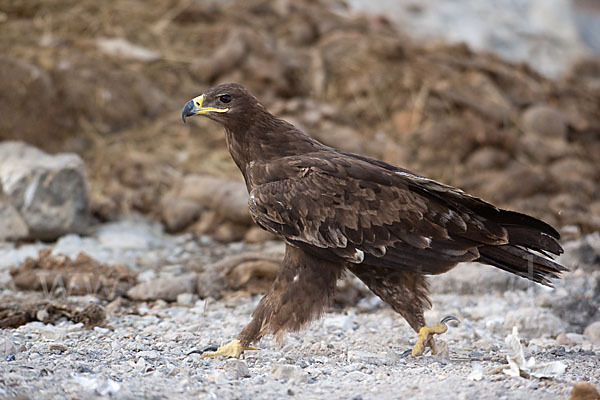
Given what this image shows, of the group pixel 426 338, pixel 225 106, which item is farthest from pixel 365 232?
pixel 225 106

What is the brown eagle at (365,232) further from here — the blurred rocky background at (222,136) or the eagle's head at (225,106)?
the blurred rocky background at (222,136)

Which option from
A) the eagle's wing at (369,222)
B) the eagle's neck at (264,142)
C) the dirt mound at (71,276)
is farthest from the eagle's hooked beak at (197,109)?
the dirt mound at (71,276)

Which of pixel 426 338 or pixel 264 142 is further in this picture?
pixel 264 142

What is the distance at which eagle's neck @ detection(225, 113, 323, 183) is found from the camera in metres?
4.88

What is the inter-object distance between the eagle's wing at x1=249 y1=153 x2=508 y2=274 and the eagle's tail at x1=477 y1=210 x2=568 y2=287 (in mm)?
78

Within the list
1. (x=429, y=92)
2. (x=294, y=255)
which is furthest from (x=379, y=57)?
(x=294, y=255)

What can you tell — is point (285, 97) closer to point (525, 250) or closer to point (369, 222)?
point (369, 222)

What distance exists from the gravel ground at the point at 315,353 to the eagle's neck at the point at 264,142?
121 centimetres

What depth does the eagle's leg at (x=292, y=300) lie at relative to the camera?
178 inches

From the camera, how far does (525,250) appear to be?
4.58 metres

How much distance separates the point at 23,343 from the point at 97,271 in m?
2.25

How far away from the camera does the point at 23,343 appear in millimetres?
4277

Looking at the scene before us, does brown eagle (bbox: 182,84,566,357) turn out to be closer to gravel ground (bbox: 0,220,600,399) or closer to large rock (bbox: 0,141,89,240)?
gravel ground (bbox: 0,220,600,399)

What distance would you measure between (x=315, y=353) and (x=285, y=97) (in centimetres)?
690
